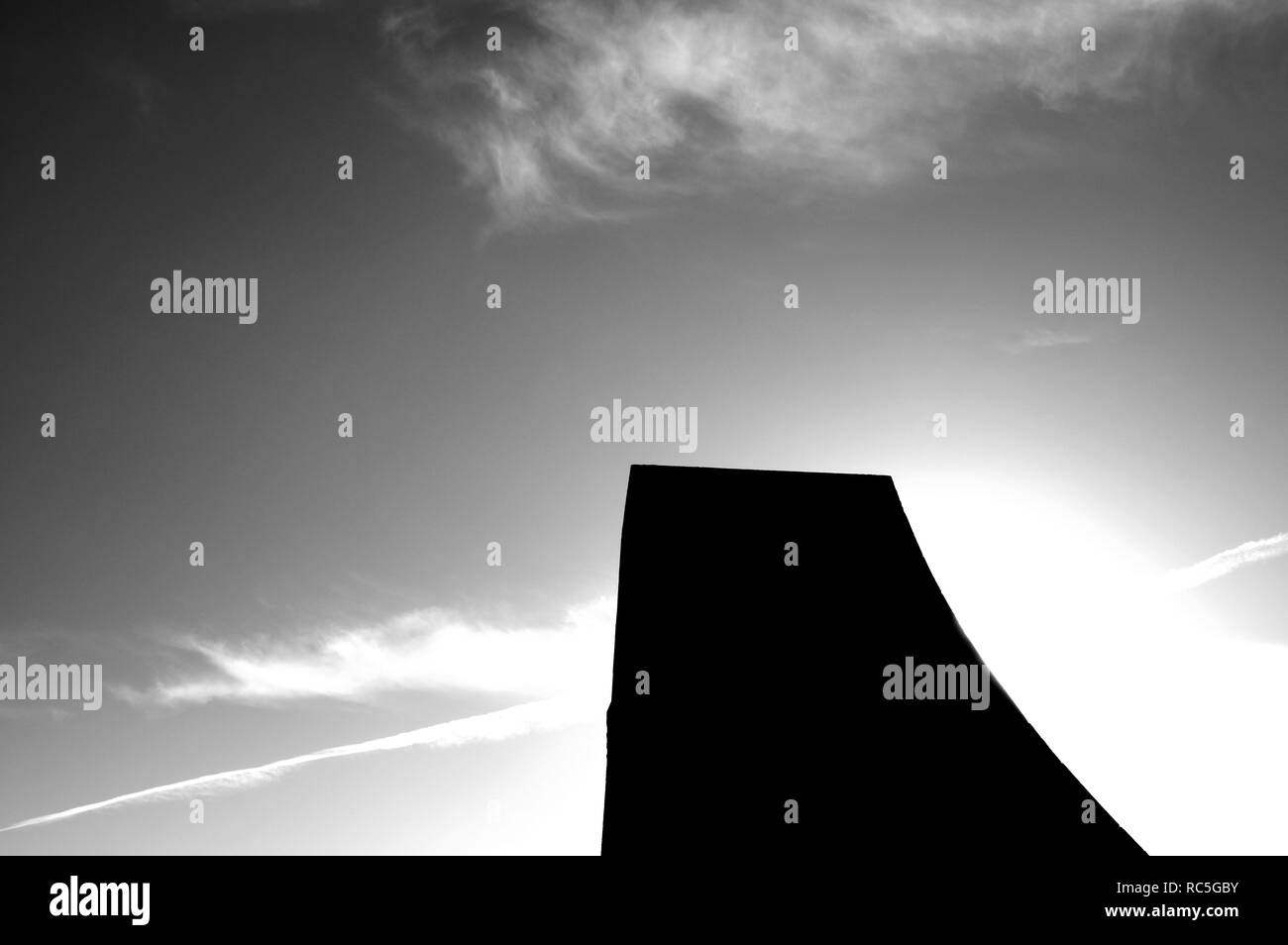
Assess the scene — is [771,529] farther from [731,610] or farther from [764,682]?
[764,682]

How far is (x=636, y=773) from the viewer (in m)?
7.35

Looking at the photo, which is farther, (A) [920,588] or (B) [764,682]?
(A) [920,588]

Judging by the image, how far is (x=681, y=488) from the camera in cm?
888

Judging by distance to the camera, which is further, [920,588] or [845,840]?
[920,588]
